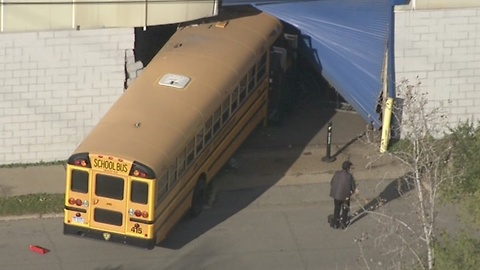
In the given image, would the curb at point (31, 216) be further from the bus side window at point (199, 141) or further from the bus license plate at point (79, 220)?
the bus side window at point (199, 141)

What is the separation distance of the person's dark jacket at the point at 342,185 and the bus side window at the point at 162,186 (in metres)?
2.89

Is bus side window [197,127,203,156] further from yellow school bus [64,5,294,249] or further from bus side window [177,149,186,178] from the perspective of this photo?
bus side window [177,149,186,178]

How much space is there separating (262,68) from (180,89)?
3.07 m

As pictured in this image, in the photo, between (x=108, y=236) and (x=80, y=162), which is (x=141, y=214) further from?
(x=80, y=162)

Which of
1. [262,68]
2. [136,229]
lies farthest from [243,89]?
[136,229]

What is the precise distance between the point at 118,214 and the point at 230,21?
5579mm

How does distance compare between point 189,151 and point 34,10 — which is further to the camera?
point 34,10

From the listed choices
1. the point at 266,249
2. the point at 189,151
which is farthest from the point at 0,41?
the point at 266,249

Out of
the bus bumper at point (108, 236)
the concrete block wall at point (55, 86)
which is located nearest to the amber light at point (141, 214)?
the bus bumper at point (108, 236)

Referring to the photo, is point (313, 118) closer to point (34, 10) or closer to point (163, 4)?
point (163, 4)

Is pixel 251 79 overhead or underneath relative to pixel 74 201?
overhead

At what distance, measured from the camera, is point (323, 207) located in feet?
72.2

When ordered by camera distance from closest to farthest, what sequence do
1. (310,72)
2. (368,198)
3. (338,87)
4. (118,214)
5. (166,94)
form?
(118,214), (166,94), (368,198), (338,87), (310,72)

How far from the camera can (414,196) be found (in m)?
21.0
